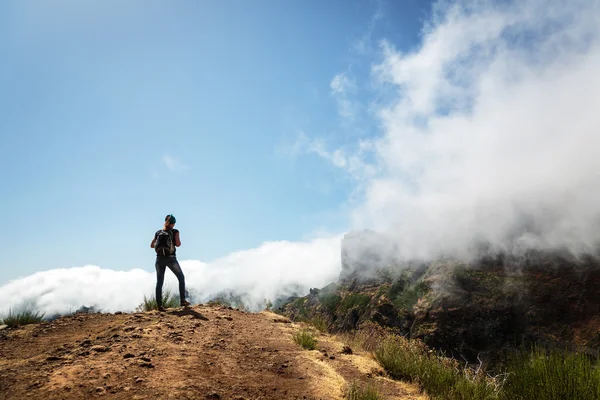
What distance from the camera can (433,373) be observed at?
6023 mm

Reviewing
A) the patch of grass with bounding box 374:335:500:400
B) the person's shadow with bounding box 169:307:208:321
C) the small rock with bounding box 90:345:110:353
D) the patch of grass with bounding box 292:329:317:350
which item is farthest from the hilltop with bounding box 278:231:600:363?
the small rock with bounding box 90:345:110:353

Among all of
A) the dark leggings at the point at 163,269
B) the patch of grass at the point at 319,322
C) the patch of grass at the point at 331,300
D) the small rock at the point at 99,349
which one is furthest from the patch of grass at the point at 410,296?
the small rock at the point at 99,349

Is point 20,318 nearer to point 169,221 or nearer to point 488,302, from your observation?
point 169,221

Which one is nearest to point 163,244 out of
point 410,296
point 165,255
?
point 165,255

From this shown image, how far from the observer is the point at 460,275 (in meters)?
99.7

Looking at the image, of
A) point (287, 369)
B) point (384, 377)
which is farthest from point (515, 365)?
point (287, 369)

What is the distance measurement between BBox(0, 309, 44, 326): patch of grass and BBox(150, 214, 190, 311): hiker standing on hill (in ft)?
10.4

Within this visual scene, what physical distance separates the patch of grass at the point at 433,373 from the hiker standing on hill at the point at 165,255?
19.8 feet

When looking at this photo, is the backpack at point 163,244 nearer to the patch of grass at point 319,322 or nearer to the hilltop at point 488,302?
the patch of grass at point 319,322

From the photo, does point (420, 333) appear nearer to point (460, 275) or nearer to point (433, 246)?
point (460, 275)

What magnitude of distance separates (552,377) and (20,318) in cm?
1172

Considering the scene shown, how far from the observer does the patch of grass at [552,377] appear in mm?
4273

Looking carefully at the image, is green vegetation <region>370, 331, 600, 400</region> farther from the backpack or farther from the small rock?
the backpack

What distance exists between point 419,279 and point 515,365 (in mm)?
114756
